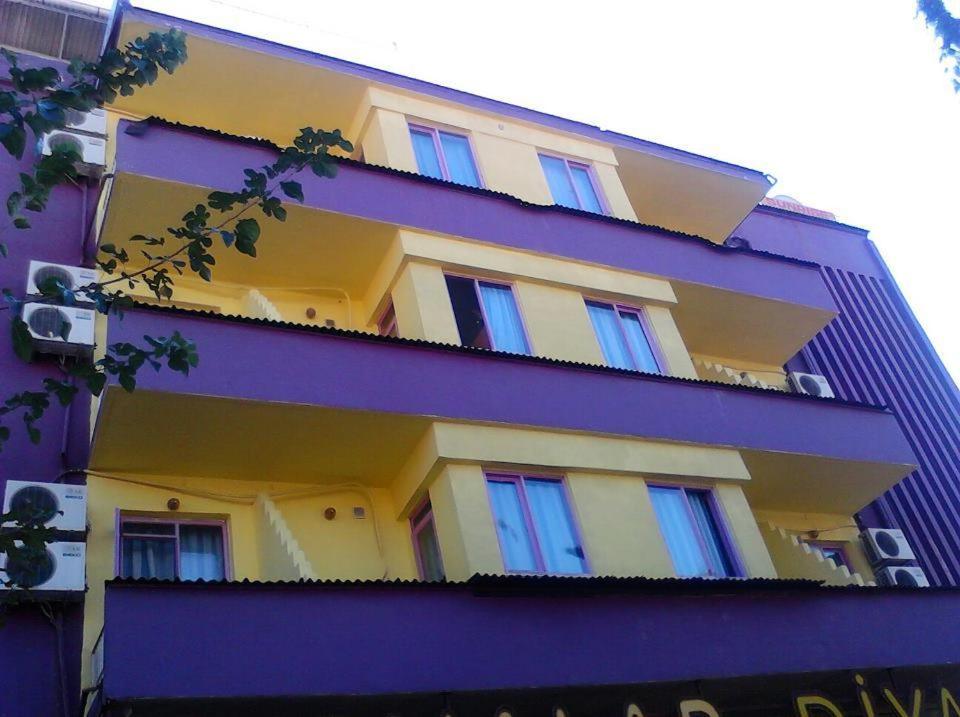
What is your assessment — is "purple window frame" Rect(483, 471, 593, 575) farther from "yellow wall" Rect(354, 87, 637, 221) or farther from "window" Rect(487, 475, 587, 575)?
"yellow wall" Rect(354, 87, 637, 221)

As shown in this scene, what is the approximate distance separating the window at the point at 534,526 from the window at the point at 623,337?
2786 millimetres

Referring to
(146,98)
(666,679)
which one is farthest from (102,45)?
A: (666,679)

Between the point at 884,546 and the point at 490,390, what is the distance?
748 centimetres

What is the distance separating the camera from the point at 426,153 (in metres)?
14.9

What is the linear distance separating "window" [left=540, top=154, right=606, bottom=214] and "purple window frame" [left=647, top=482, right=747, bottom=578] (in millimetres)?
5067

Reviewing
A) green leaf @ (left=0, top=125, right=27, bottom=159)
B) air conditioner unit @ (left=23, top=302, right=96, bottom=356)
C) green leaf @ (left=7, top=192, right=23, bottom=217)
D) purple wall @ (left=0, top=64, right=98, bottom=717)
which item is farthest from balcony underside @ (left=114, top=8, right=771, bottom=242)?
green leaf @ (left=0, top=125, right=27, bottom=159)

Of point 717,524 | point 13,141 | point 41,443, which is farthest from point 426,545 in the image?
point 13,141

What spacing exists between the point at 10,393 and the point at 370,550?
4242 mm

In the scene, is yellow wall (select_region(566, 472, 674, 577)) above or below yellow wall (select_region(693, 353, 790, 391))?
below

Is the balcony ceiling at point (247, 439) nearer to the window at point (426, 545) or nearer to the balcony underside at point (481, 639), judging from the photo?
the window at point (426, 545)

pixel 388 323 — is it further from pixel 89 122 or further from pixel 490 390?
pixel 89 122

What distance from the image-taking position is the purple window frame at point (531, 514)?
10548 millimetres

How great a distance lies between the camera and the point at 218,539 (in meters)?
10.6

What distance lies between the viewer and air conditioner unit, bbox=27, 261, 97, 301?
1117 centimetres
